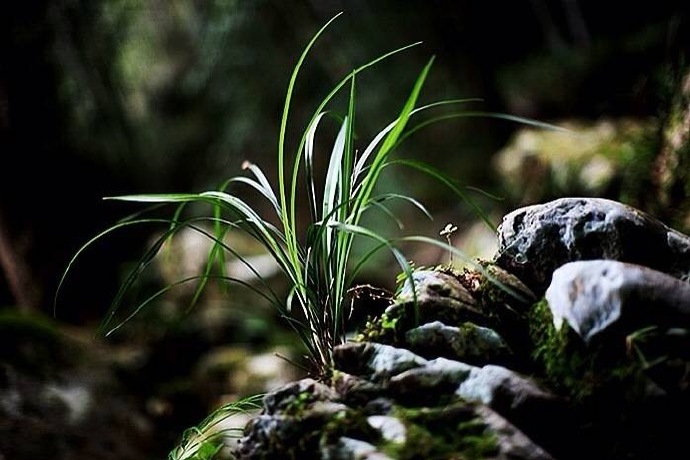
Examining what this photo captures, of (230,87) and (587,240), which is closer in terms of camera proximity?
(587,240)

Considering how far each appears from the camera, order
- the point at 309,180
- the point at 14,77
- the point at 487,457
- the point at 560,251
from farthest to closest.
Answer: the point at 14,77, the point at 309,180, the point at 560,251, the point at 487,457

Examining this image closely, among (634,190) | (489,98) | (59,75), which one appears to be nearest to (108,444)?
(634,190)

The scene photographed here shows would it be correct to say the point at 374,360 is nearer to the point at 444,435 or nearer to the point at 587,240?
the point at 444,435

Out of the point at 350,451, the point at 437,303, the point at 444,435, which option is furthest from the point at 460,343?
the point at 350,451

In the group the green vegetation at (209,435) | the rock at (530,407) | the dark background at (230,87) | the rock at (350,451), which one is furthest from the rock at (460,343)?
the dark background at (230,87)

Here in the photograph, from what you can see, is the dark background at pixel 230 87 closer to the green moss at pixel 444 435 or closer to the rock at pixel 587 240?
the rock at pixel 587 240

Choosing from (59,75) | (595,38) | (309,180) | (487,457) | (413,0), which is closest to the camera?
(487,457)

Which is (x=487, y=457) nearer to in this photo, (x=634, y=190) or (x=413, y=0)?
(x=634, y=190)
